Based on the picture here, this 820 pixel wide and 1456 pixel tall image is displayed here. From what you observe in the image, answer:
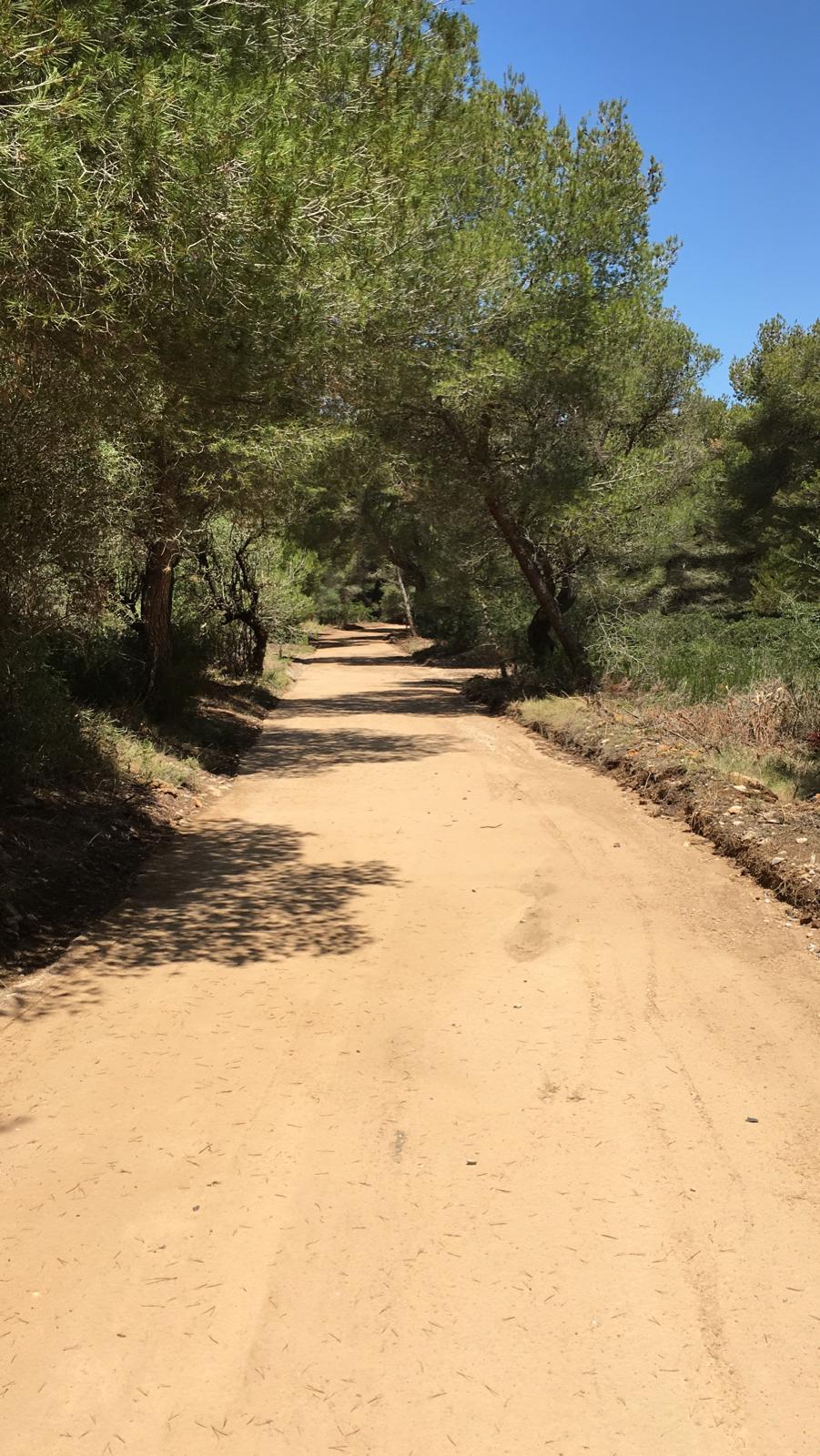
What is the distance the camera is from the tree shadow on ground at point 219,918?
5.59m

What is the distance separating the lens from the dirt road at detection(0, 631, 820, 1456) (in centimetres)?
260

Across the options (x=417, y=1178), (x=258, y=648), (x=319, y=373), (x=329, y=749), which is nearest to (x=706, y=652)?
(x=329, y=749)

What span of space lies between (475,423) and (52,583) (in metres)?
12.6

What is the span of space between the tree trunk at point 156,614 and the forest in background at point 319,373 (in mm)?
45

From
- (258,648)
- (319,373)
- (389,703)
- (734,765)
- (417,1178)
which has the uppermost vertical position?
(319,373)

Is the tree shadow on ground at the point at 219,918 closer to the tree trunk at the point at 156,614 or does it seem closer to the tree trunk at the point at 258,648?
the tree trunk at the point at 156,614

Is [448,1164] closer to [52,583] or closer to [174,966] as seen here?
[174,966]

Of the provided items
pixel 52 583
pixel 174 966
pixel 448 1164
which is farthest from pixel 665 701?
pixel 448 1164

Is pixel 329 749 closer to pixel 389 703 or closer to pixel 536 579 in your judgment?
pixel 536 579

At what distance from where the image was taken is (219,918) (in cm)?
670

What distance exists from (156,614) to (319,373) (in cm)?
452

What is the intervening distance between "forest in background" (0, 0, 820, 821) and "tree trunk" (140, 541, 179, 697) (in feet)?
0.15

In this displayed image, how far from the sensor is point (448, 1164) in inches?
146

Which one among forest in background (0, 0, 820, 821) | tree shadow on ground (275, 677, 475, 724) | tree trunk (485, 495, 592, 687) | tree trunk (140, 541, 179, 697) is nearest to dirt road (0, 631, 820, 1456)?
forest in background (0, 0, 820, 821)
